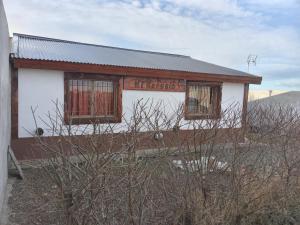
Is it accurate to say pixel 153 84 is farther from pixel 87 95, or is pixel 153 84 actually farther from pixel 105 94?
pixel 87 95

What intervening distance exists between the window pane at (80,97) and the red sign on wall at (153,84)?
130cm

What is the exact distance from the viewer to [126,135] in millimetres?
3148

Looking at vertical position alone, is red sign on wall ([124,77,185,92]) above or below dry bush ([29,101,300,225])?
above

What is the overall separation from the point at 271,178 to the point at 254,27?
37.9 feet

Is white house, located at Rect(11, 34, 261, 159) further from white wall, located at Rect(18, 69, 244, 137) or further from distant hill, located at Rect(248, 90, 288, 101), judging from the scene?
distant hill, located at Rect(248, 90, 288, 101)

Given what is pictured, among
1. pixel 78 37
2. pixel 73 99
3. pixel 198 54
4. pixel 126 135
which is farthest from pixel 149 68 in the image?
pixel 198 54

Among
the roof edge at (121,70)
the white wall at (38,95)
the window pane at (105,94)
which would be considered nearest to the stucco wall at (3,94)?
the white wall at (38,95)

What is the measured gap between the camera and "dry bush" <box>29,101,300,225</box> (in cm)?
278

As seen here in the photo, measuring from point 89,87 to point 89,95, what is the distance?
0.25 metres

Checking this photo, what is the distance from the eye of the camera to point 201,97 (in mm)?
12555

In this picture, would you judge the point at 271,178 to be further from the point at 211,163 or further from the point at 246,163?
the point at 211,163

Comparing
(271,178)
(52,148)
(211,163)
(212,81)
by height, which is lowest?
(271,178)

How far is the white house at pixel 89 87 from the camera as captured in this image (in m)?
8.61

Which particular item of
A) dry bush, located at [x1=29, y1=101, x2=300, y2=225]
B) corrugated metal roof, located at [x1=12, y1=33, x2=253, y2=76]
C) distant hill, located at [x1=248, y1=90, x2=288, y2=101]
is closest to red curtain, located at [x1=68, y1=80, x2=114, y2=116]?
corrugated metal roof, located at [x1=12, y1=33, x2=253, y2=76]
